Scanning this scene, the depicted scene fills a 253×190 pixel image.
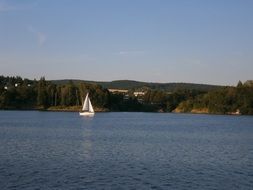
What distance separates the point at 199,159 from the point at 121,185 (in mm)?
16181

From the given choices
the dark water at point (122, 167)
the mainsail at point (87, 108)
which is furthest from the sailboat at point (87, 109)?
the dark water at point (122, 167)

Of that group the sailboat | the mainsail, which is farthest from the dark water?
the mainsail

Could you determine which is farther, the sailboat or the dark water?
the sailboat

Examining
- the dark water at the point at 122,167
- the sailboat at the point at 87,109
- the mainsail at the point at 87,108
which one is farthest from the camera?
the mainsail at the point at 87,108

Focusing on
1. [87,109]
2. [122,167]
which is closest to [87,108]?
[87,109]

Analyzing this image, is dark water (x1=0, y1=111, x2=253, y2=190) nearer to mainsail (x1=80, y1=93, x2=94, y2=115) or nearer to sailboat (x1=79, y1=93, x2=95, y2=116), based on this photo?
sailboat (x1=79, y1=93, x2=95, y2=116)

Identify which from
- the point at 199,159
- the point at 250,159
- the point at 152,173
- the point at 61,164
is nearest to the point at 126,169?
the point at 152,173

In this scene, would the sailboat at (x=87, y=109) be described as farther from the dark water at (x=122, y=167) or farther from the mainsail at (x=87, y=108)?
the dark water at (x=122, y=167)

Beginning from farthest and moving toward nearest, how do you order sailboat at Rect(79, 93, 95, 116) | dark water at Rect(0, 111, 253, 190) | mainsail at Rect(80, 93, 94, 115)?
mainsail at Rect(80, 93, 94, 115)
sailboat at Rect(79, 93, 95, 116)
dark water at Rect(0, 111, 253, 190)

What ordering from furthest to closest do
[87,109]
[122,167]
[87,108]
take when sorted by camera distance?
1. [87,108]
2. [87,109]
3. [122,167]

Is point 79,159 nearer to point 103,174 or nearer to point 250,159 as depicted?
point 103,174

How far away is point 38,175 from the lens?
123 feet

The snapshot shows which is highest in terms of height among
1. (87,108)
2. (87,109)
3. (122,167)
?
(87,108)

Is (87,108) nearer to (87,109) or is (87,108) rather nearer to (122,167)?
(87,109)
